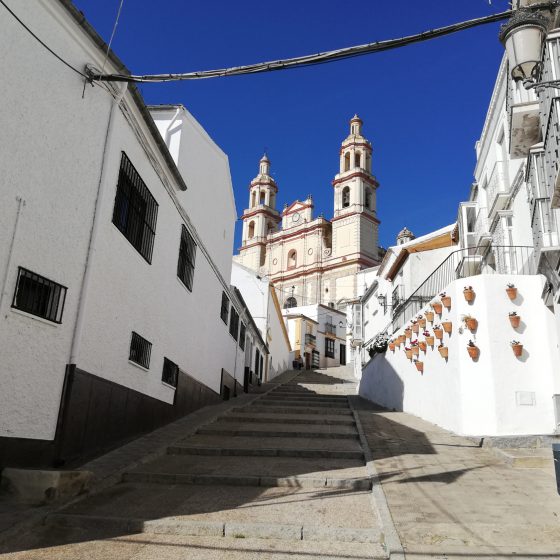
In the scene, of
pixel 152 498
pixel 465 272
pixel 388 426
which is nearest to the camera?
pixel 152 498

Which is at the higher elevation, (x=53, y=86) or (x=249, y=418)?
(x=53, y=86)

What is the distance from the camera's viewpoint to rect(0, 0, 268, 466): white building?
6.09 meters

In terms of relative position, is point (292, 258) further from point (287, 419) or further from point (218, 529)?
point (218, 529)

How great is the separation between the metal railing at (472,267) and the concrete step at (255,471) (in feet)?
19.0

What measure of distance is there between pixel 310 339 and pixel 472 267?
3378 centimetres

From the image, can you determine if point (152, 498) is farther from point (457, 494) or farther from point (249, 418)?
point (249, 418)

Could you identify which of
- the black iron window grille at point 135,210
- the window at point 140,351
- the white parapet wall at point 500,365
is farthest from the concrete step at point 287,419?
the black iron window grille at point 135,210

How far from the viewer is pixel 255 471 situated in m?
7.64

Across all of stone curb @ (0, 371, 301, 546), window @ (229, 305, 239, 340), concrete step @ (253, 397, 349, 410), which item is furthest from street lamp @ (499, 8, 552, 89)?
window @ (229, 305, 239, 340)

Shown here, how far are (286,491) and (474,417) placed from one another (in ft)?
15.6

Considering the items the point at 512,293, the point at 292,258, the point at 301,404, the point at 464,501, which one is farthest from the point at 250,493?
the point at 292,258

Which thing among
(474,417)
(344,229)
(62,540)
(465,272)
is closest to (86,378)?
(62,540)

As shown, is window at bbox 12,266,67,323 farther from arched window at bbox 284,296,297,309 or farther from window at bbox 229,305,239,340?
arched window at bbox 284,296,297,309

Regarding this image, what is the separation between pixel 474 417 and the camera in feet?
33.1
